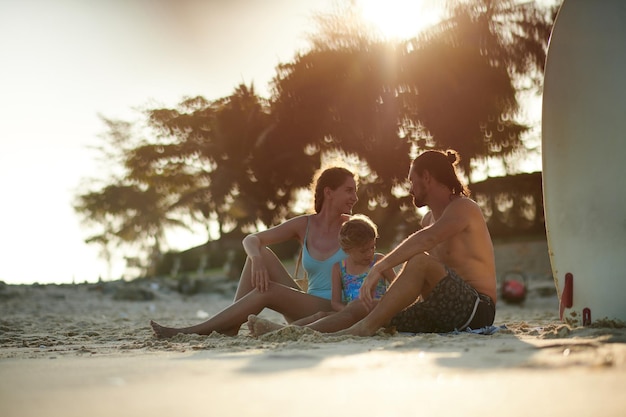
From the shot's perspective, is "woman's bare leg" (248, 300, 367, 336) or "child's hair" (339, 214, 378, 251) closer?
"woman's bare leg" (248, 300, 367, 336)

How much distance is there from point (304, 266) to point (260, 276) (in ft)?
1.72

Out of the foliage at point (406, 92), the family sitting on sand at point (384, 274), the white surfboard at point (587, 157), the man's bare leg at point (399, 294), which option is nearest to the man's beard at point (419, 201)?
the family sitting on sand at point (384, 274)

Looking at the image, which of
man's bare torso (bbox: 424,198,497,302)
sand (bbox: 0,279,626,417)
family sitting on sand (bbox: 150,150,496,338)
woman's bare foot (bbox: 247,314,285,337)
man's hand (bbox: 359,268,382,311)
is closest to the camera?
sand (bbox: 0,279,626,417)

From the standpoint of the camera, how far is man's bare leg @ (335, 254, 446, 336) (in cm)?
421

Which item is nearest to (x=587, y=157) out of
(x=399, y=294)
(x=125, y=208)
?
(x=399, y=294)

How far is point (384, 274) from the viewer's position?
185 inches

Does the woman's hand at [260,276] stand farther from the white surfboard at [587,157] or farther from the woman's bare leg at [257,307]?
the white surfboard at [587,157]

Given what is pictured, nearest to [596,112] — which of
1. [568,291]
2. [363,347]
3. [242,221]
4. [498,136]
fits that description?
[568,291]

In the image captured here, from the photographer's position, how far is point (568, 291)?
4.91 m

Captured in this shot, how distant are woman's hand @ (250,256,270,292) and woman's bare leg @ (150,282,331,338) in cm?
3

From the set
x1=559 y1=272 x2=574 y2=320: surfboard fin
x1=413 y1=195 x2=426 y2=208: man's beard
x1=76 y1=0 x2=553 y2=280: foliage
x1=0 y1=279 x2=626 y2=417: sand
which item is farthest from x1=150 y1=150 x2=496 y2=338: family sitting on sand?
x1=76 y1=0 x2=553 y2=280: foliage

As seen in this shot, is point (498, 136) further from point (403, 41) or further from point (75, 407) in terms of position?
point (75, 407)

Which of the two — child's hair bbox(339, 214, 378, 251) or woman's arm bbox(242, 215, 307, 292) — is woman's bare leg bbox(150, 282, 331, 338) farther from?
child's hair bbox(339, 214, 378, 251)

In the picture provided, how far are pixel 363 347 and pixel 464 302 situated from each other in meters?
1.12
